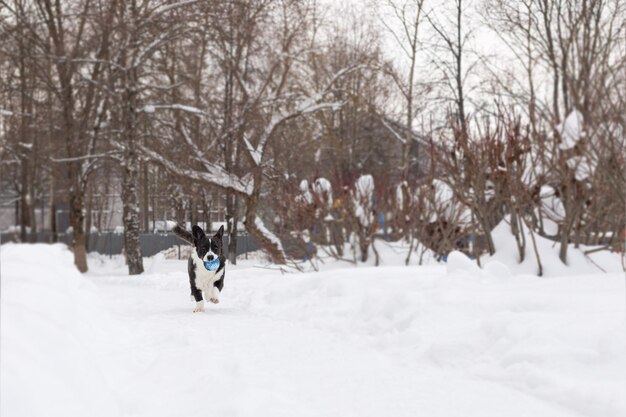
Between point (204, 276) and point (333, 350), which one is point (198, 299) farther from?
point (333, 350)

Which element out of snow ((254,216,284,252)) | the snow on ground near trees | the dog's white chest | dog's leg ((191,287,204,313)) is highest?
snow ((254,216,284,252))

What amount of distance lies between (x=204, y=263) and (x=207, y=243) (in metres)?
0.29

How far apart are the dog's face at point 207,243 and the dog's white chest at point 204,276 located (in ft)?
1.52

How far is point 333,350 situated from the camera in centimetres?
650

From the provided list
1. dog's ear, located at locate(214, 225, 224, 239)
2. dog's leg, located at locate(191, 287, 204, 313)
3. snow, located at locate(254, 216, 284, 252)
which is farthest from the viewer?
snow, located at locate(254, 216, 284, 252)

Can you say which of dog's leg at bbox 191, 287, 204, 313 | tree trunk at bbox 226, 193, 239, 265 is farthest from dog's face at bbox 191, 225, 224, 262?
dog's leg at bbox 191, 287, 204, 313

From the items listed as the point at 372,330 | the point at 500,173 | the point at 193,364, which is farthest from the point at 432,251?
the point at 193,364

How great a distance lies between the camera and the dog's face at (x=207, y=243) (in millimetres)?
4785

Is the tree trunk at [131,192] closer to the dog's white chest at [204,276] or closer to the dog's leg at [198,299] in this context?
the dog's leg at [198,299]

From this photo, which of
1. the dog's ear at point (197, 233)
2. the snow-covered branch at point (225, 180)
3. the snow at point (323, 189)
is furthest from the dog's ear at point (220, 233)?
the snow at point (323, 189)

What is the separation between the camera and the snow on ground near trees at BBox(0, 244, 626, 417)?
4449 mm

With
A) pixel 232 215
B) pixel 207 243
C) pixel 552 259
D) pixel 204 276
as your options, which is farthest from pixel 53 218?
pixel 207 243

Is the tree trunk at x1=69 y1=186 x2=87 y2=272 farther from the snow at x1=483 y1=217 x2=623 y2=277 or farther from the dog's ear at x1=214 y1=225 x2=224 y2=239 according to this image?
the dog's ear at x1=214 y1=225 x2=224 y2=239

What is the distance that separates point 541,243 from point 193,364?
25.8 ft
